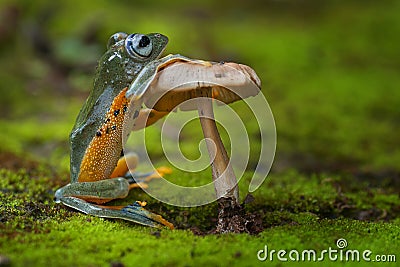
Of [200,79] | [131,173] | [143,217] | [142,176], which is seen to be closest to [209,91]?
[200,79]

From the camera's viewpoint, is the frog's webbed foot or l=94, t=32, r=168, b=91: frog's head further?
l=94, t=32, r=168, b=91: frog's head

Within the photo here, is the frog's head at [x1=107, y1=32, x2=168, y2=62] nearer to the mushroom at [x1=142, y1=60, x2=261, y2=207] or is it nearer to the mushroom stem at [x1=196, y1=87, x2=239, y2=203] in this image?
the mushroom at [x1=142, y1=60, x2=261, y2=207]

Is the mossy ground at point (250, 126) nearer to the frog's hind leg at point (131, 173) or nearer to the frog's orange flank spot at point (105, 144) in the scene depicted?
the frog's hind leg at point (131, 173)

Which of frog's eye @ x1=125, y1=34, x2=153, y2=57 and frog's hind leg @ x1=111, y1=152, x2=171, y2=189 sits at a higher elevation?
frog's eye @ x1=125, y1=34, x2=153, y2=57

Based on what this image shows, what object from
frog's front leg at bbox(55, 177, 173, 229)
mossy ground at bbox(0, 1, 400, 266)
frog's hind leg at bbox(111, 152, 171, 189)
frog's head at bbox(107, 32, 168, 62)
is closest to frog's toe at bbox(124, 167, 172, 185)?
frog's hind leg at bbox(111, 152, 171, 189)

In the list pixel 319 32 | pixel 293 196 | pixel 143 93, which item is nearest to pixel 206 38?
pixel 319 32

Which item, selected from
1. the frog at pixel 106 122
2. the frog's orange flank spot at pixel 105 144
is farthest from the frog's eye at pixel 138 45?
the frog's orange flank spot at pixel 105 144

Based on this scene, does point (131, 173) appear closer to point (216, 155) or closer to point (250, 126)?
point (216, 155)
